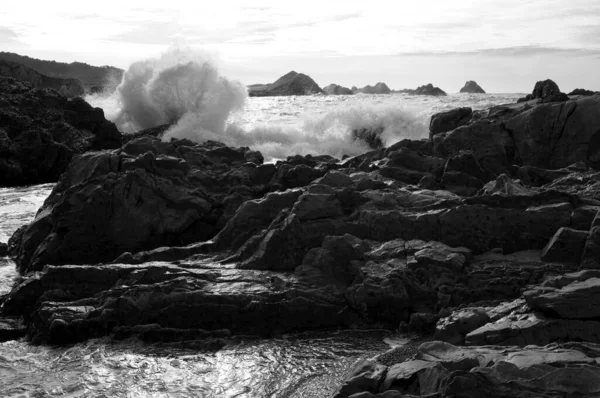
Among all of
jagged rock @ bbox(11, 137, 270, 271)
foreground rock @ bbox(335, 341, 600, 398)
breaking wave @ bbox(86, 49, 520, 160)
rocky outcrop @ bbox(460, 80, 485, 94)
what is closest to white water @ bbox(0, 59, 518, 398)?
foreground rock @ bbox(335, 341, 600, 398)

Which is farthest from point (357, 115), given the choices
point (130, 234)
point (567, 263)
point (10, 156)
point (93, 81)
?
point (93, 81)

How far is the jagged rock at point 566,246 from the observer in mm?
9023

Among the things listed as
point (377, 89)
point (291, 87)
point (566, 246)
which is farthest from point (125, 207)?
point (377, 89)

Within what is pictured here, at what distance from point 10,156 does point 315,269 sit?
56.3ft

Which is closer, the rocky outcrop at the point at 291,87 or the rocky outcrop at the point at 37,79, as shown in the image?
the rocky outcrop at the point at 37,79

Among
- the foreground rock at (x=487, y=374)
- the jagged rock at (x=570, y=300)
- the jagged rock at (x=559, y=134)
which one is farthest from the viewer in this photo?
the jagged rock at (x=559, y=134)

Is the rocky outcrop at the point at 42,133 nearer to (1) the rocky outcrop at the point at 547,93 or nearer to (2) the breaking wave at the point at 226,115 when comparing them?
(2) the breaking wave at the point at 226,115

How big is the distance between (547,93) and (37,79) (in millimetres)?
49743

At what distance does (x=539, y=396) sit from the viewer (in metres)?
5.15

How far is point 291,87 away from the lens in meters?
83.9

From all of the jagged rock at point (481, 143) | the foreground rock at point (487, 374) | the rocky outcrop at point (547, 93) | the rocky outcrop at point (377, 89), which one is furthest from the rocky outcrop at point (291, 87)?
the foreground rock at point (487, 374)

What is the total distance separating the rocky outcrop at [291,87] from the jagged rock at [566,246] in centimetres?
7222

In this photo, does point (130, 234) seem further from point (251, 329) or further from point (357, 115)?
point (357, 115)

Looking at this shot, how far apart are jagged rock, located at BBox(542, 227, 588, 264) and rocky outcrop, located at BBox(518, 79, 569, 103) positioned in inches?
316
